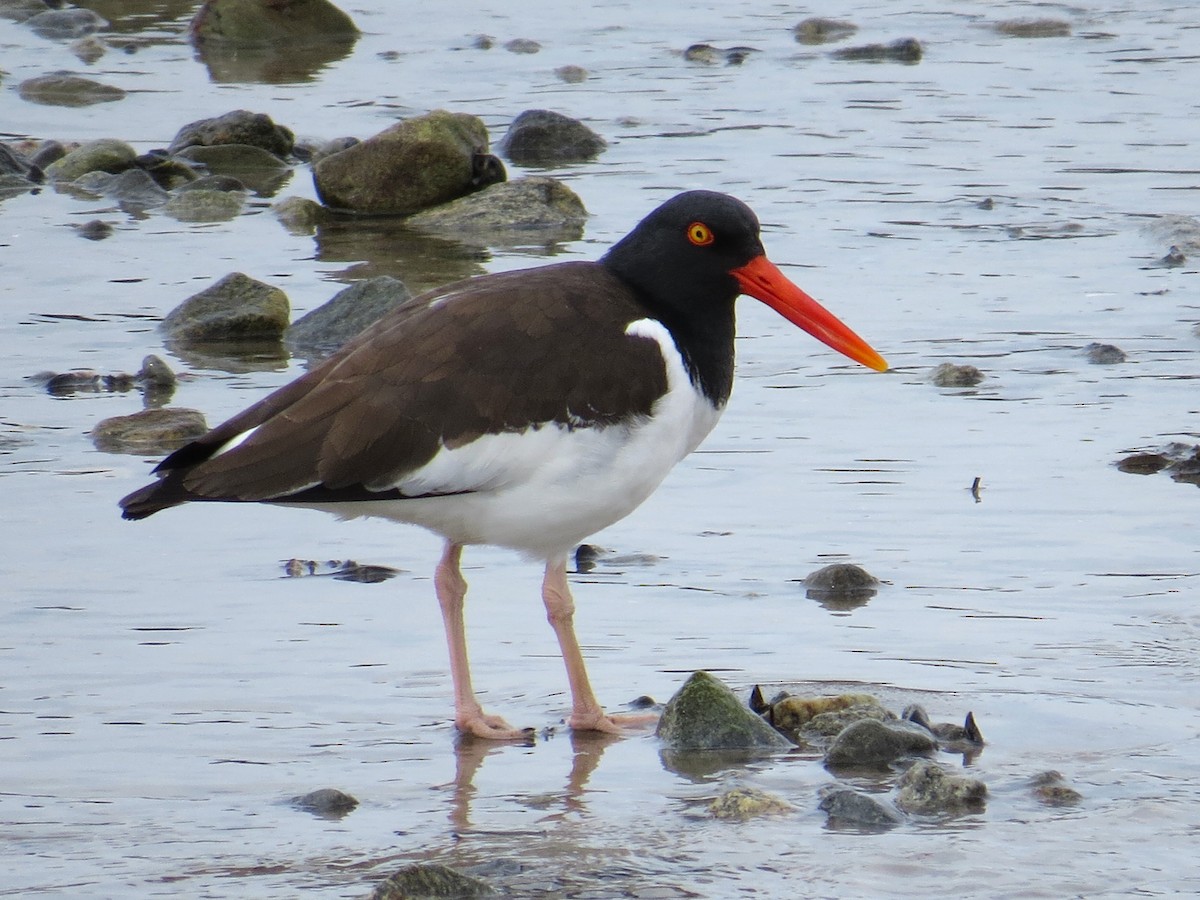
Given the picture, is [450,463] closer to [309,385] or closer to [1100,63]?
[309,385]

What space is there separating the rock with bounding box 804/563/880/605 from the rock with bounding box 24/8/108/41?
1358cm

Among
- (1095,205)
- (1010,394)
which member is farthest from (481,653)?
(1095,205)

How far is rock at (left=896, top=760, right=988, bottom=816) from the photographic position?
454cm

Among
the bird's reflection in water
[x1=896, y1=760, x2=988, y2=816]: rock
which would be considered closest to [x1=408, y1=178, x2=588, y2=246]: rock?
the bird's reflection in water

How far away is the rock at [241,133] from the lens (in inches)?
495

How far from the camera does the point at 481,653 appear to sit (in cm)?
574

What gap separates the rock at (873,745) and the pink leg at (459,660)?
0.89 meters

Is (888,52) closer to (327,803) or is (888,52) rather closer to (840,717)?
(840,717)

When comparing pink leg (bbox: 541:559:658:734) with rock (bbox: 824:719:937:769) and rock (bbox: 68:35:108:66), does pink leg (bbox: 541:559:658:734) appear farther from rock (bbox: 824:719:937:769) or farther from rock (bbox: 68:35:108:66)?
rock (bbox: 68:35:108:66)

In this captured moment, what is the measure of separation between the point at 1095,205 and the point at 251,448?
716 cm

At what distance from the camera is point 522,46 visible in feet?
55.7

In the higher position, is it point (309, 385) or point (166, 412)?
Result: point (309, 385)

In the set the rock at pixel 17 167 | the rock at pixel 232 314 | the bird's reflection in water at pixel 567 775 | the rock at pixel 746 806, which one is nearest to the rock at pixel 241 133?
the rock at pixel 17 167

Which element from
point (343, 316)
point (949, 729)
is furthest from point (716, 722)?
point (343, 316)
